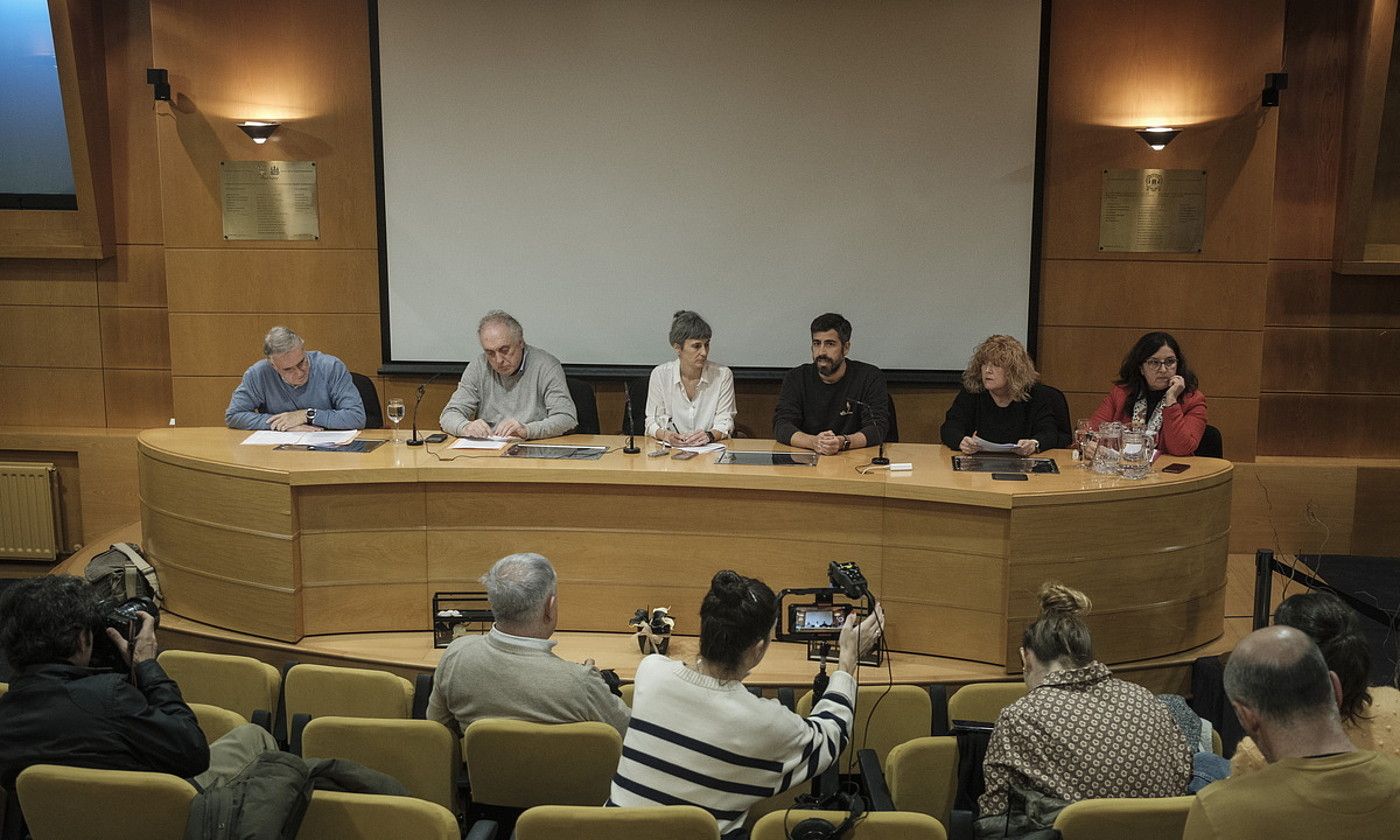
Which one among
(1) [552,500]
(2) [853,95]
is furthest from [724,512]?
(2) [853,95]

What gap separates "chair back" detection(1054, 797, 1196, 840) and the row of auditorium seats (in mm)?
10

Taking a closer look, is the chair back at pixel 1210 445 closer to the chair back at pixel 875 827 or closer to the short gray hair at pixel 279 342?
the chair back at pixel 875 827

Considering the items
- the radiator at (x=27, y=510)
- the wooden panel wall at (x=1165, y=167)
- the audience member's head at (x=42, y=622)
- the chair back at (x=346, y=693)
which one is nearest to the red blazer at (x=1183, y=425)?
the wooden panel wall at (x=1165, y=167)

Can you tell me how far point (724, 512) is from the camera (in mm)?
4668

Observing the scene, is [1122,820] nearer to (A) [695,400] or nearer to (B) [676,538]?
(B) [676,538]

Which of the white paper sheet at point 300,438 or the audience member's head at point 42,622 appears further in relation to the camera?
the white paper sheet at point 300,438

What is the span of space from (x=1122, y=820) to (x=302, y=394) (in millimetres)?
4122

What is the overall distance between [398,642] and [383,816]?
223 cm

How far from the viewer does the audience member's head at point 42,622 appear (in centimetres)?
271

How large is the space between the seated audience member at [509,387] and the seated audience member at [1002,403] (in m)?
1.69

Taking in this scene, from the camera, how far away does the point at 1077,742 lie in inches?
109

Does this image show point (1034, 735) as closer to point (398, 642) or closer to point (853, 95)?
point (398, 642)

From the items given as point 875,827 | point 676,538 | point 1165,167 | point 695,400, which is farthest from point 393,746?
point 1165,167

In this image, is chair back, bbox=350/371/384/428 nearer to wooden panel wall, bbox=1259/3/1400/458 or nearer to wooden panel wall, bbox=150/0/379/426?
wooden panel wall, bbox=150/0/379/426
